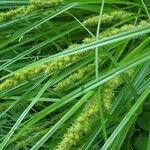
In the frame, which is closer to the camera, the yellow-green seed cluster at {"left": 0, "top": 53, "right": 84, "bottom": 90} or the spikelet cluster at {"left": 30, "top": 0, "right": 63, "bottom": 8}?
the yellow-green seed cluster at {"left": 0, "top": 53, "right": 84, "bottom": 90}

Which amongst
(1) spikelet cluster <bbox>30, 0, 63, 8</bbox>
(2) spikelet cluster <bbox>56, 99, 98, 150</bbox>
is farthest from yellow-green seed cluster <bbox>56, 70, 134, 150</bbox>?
(1) spikelet cluster <bbox>30, 0, 63, 8</bbox>

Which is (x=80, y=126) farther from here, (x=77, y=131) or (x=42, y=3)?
(x=42, y=3)

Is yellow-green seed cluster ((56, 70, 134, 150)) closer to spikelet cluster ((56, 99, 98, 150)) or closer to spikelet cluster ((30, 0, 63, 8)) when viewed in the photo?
spikelet cluster ((56, 99, 98, 150))

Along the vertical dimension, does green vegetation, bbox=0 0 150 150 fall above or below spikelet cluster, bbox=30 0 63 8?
below

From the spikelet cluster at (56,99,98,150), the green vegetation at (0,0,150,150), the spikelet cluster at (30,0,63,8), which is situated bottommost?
the spikelet cluster at (56,99,98,150)

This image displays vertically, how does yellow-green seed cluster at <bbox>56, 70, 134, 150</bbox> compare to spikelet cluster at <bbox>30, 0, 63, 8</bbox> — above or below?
below

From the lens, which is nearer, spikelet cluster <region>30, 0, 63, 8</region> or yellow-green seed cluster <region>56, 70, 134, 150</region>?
yellow-green seed cluster <region>56, 70, 134, 150</region>

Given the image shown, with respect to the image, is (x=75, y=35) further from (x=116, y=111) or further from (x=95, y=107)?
(x=95, y=107)

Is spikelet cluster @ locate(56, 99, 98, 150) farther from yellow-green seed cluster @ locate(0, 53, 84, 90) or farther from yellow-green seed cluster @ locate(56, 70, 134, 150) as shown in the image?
yellow-green seed cluster @ locate(0, 53, 84, 90)

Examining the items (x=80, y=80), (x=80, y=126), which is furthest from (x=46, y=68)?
(x=80, y=80)
